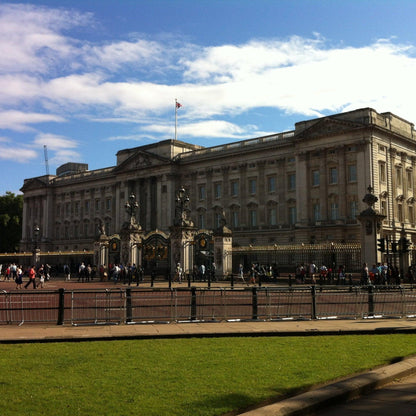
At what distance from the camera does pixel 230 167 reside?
73.5 meters

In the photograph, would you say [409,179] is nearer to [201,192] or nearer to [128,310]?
[201,192]

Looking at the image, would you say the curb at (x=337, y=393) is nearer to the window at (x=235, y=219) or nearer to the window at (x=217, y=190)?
the window at (x=235, y=219)

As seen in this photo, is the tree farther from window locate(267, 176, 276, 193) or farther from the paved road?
the paved road

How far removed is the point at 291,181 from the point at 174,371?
59701 millimetres

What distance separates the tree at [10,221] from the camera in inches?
4089

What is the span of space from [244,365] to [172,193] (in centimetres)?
7064

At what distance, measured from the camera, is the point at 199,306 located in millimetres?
16453

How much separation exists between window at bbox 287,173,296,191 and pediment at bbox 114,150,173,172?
20094 mm

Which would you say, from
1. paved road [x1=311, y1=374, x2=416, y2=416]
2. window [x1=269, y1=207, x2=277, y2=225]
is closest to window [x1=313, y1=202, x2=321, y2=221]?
window [x1=269, y1=207, x2=277, y2=225]

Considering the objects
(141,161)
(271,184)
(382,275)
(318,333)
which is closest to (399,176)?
(271,184)

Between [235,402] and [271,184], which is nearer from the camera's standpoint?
[235,402]

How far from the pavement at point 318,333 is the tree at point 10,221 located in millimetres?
95914

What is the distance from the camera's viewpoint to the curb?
21.0 ft

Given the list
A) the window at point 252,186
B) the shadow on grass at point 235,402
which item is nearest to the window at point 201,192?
the window at point 252,186
